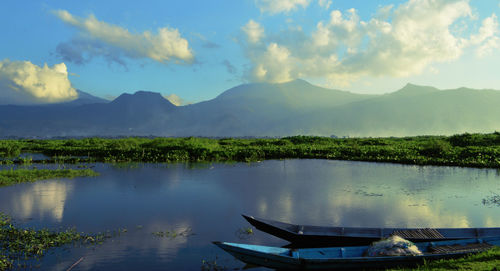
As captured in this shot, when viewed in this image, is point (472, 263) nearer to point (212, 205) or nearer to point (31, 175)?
point (212, 205)

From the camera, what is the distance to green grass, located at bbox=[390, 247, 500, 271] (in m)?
8.62

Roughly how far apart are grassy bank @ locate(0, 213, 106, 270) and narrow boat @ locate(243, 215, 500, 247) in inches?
262

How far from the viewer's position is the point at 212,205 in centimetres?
1814

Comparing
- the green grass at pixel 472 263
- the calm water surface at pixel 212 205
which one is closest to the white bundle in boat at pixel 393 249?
the green grass at pixel 472 263

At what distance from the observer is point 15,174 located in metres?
24.2

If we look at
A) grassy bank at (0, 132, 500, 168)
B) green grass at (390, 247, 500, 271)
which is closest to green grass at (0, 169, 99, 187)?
grassy bank at (0, 132, 500, 168)

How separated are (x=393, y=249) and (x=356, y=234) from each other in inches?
66.5

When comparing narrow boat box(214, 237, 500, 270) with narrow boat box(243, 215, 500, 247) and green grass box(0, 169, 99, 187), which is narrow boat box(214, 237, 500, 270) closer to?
narrow boat box(243, 215, 500, 247)

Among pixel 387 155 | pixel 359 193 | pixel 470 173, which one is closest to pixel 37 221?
pixel 359 193

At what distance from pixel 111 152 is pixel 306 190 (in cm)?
2791

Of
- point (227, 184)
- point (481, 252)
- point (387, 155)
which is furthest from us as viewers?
point (387, 155)

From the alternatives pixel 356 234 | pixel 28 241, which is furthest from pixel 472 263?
pixel 28 241

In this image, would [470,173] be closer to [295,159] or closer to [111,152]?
[295,159]

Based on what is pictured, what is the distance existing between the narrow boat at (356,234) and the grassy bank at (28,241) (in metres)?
6.65
